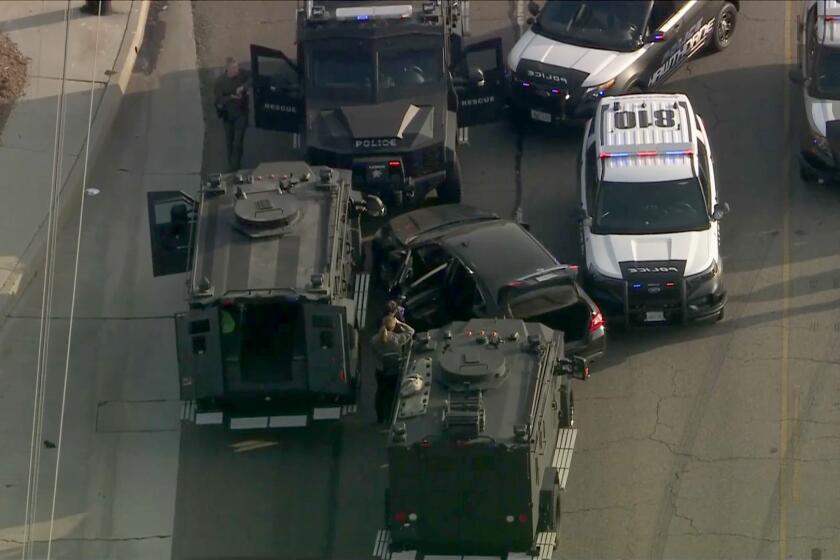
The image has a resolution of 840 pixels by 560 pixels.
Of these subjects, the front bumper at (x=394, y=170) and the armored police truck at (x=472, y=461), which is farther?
the front bumper at (x=394, y=170)

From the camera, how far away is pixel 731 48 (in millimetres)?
26703

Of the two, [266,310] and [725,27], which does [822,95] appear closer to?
[725,27]

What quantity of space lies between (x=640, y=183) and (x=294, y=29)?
816 centimetres

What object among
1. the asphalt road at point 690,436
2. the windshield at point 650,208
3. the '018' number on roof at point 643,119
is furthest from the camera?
the '018' number on roof at point 643,119

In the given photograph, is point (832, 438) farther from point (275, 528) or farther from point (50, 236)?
point (50, 236)

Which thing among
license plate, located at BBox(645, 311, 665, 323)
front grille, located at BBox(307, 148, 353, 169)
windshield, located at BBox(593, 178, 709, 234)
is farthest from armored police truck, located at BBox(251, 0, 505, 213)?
license plate, located at BBox(645, 311, 665, 323)

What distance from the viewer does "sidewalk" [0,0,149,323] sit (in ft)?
75.1

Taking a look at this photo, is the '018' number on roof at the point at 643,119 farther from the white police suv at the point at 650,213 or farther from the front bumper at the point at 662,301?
the front bumper at the point at 662,301

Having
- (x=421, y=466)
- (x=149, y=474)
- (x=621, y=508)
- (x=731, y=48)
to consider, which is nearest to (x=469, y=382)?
(x=421, y=466)

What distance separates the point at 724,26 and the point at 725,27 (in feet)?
0.17

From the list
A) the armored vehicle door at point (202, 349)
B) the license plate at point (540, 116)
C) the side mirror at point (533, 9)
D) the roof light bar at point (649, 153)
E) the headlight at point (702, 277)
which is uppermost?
the side mirror at point (533, 9)

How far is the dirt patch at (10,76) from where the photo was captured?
2538 cm

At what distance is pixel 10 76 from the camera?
2566 cm

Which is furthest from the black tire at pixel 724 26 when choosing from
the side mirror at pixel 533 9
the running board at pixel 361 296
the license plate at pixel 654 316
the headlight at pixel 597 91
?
the running board at pixel 361 296
